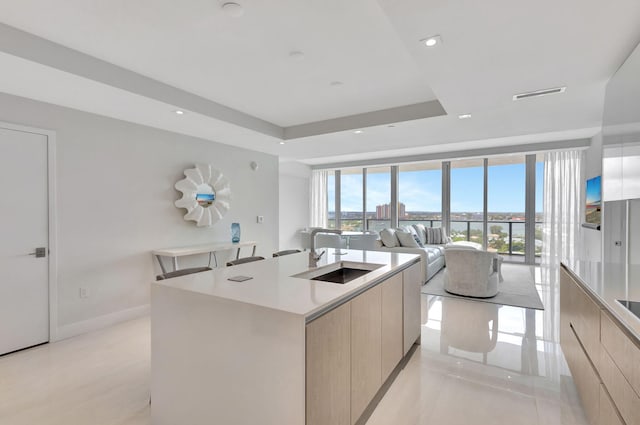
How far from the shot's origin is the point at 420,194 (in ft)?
27.6

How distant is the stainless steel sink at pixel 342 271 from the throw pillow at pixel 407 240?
3.47 m

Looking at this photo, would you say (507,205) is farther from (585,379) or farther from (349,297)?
(349,297)

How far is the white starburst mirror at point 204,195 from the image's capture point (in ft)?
13.8

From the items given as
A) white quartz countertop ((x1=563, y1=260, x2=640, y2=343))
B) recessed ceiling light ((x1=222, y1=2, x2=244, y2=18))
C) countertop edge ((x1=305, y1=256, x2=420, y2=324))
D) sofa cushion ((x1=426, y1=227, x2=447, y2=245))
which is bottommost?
sofa cushion ((x1=426, y1=227, x2=447, y2=245))

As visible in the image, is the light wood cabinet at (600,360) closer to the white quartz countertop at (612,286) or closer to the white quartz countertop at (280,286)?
the white quartz countertop at (612,286)

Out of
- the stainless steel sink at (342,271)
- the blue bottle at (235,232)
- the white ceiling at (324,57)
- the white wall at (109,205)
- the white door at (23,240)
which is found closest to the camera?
the white ceiling at (324,57)

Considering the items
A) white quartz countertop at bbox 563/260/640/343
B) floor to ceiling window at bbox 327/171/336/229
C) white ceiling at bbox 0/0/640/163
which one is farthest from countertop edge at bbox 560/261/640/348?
floor to ceiling window at bbox 327/171/336/229

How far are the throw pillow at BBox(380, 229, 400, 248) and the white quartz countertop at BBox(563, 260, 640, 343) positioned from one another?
3.40 metres

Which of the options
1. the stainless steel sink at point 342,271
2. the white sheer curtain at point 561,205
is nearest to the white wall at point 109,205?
the stainless steel sink at point 342,271

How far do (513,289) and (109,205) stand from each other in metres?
5.62

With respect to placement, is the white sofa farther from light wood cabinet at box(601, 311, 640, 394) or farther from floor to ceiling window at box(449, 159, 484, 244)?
light wood cabinet at box(601, 311, 640, 394)

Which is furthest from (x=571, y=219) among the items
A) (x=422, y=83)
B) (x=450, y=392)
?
(x=450, y=392)

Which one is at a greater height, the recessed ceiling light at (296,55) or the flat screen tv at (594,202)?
the recessed ceiling light at (296,55)

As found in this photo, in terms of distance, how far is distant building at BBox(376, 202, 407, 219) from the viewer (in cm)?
867
